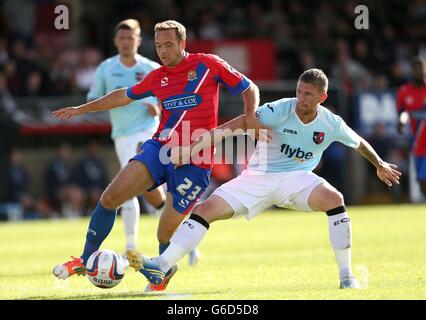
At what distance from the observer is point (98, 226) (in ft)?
31.8

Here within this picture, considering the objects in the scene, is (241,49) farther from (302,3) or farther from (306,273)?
(306,273)

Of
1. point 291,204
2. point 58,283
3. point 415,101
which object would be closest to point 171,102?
point 291,204

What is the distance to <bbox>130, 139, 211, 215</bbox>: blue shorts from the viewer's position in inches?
375

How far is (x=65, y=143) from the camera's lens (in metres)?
25.3

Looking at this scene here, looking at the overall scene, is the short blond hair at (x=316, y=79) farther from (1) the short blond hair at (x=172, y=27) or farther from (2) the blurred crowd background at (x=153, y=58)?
(2) the blurred crowd background at (x=153, y=58)

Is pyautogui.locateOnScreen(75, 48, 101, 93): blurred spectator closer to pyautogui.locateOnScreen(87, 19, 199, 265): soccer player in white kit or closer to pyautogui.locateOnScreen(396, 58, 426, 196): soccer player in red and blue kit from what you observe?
pyautogui.locateOnScreen(396, 58, 426, 196): soccer player in red and blue kit

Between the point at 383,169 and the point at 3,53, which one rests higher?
the point at 3,53

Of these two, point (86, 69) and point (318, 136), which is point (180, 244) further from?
point (86, 69)

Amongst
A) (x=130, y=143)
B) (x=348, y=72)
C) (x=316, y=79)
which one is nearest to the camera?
(x=316, y=79)

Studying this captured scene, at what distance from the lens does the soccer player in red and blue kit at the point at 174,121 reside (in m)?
9.50

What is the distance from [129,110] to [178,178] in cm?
367

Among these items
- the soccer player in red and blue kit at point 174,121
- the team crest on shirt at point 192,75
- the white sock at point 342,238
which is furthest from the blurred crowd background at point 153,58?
the white sock at point 342,238

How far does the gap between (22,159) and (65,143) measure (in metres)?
1.12

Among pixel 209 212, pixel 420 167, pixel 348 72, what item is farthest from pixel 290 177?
pixel 348 72
